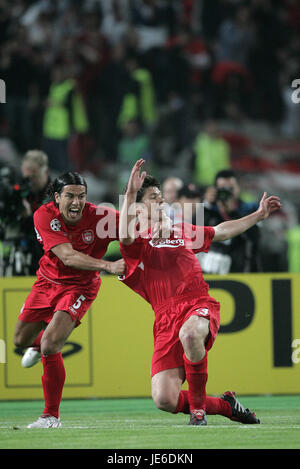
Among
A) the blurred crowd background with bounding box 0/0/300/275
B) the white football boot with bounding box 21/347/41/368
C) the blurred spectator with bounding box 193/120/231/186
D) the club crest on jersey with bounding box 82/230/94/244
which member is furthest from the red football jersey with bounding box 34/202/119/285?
the blurred spectator with bounding box 193/120/231/186

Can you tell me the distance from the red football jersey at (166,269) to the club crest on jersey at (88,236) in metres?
0.58

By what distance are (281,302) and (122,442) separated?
137 inches

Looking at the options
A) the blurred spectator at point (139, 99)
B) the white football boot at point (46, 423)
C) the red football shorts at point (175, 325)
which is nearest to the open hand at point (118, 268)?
the red football shorts at point (175, 325)

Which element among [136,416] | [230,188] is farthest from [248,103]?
[136,416]

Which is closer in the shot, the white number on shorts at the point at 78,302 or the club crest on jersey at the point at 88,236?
the white number on shorts at the point at 78,302

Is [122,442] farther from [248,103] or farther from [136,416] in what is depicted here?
[248,103]

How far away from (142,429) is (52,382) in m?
0.82

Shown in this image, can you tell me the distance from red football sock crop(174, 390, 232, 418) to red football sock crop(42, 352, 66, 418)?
87cm

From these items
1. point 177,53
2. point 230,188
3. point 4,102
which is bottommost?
point 230,188

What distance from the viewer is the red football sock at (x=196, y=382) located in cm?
581

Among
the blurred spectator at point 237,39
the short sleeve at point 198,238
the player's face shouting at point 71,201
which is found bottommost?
the short sleeve at point 198,238

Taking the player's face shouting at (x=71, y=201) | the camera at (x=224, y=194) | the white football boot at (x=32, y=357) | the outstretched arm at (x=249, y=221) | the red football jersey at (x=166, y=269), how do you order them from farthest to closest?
the camera at (x=224, y=194) < the white football boot at (x=32, y=357) < the player's face shouting at (x=71, y=201) < the outstretched arm at (x=249, y=221) < the red football jersey at (x=166, y=269)

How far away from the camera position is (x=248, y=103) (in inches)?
596

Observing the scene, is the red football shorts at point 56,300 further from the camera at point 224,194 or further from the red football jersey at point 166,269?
the camera at point 224,194
